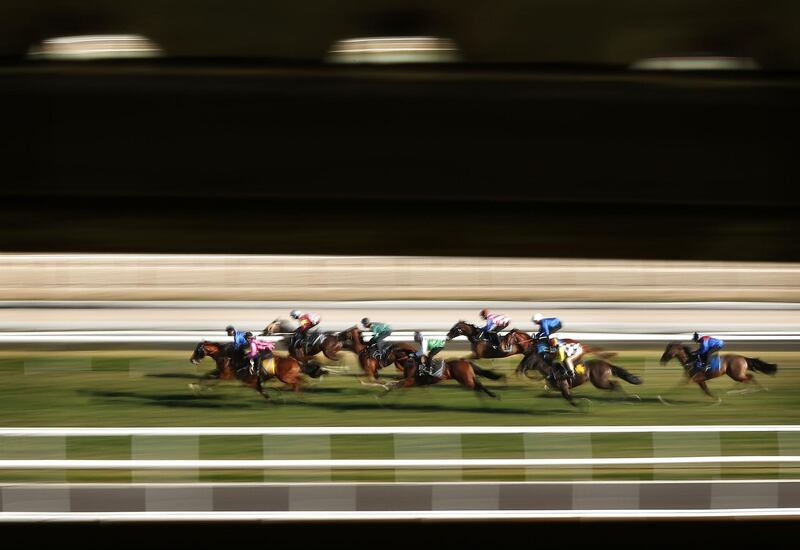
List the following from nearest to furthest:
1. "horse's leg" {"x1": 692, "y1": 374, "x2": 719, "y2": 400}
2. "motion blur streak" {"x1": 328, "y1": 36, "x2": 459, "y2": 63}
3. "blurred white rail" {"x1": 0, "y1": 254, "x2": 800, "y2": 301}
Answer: "horse's leg" {"x1": 692, "y1": 374, "x2": 719, "y2": 400}, "blurred white rail" {"x1": 0, "y1": 254, "x2": 800, "y2": 301}, "motion blur streak" {"x1": 328, "y1": 36, "x2": 459, "y2": 63}

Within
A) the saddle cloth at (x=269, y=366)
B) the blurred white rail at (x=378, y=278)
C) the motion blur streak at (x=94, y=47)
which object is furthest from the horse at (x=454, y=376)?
the motion blur streak at (x=94, y=47)

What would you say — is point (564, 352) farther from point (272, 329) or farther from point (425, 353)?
point (272, 329)

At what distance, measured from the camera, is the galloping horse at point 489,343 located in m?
3.99

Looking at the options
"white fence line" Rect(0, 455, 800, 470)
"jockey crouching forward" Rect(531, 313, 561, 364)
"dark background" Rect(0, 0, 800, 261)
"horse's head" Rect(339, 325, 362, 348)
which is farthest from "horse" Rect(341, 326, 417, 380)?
"dark background" Rect(0, 0, 800, 261)

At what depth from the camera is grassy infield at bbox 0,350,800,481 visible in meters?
3.95

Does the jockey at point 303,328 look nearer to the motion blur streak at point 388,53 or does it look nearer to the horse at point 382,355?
the horse at point 382,355

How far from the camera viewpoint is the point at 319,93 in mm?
6367

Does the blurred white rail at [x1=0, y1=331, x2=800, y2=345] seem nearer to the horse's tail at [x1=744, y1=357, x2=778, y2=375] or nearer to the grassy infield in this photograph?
the grassy infield

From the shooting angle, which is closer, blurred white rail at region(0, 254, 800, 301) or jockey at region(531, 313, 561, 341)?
jockey at region(531, 313, 561, 341)

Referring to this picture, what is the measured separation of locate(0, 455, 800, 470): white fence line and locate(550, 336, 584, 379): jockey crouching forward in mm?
415

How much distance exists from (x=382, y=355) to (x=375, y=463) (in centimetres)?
46

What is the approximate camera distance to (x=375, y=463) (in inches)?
154

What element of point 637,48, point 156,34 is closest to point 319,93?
point 156,34

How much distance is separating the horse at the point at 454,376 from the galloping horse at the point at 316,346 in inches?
12.8
